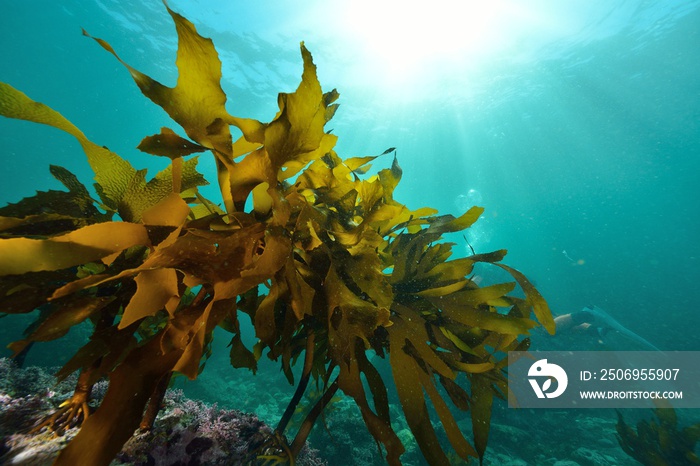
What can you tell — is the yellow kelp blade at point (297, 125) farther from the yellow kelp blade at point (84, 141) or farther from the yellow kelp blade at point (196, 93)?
the yellow kelp blade at point (84, 141)

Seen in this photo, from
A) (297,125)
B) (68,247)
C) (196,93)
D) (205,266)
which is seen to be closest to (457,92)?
(297,125)

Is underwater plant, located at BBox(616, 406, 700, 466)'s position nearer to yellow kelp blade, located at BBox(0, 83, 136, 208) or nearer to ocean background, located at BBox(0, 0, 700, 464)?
ocean background, located at BBox(0, 0, 700, 464)

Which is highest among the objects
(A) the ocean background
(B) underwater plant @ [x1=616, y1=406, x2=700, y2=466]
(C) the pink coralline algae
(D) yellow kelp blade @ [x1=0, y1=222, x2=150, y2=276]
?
(A) the ocean background

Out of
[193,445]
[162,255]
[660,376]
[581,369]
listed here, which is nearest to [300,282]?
[162,255]

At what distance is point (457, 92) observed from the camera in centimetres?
2867

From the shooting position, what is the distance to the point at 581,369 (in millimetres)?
8438

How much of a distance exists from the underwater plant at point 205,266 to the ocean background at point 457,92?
18.8 feet

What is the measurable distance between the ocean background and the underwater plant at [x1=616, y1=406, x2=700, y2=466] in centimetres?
185

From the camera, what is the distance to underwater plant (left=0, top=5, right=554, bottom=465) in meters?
0.72

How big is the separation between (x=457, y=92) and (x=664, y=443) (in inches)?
1220

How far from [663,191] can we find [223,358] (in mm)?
70493

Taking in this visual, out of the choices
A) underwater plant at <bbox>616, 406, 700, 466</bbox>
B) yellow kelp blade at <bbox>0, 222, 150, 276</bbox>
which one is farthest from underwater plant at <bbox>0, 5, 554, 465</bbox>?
underwater plant at <bbox>616, 406, 700, 466</bbox>

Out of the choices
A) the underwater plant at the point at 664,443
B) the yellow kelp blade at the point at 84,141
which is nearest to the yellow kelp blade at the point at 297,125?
the yellow kelp blade at the point at 84,141

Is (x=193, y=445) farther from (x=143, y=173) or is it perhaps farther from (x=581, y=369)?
(x=581, y=369)
